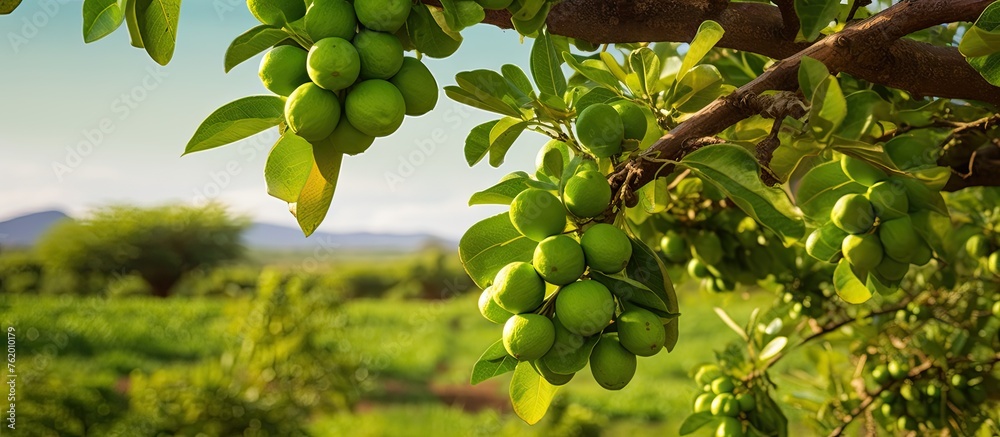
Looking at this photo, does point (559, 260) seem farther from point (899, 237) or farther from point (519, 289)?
point (899, 237)

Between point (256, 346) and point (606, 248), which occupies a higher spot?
point (606, 248)

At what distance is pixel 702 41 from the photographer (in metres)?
0.65

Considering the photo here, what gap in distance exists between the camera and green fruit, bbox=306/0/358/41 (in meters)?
0.47

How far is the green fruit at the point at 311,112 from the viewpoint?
1.52ft

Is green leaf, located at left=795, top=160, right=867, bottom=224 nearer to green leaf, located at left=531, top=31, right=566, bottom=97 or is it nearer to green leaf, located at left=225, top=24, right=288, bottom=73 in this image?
green leaf, located at left=531, top=31, right=566, bottom=97

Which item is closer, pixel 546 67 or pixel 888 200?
pixel 888 200

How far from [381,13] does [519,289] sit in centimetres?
21

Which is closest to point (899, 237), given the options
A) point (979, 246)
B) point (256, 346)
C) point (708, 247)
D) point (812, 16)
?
point (812, 16)

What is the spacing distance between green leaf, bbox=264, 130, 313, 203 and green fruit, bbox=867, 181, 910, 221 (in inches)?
18.4

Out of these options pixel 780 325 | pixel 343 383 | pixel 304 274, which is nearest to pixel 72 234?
pixel 304 274

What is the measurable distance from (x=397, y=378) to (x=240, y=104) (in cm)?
646

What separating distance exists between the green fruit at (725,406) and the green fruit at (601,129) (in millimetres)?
557

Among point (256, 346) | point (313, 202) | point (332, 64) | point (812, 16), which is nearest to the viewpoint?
point (332, 64)

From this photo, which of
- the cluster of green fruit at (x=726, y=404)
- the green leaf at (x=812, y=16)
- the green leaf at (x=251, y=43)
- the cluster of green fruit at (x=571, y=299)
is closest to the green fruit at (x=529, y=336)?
the cluster of green fruit at (x=571, y=299)
